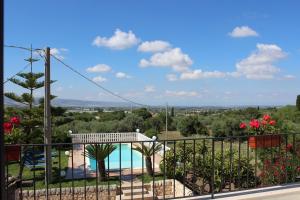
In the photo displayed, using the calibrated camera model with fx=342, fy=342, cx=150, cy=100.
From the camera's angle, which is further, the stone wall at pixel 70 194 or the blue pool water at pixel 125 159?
the blue pool water at pixel 125 159

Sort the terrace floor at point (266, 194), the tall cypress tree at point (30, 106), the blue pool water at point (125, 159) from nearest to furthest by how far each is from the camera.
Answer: the terrace floor at point (266, 194) < the tall cypress tree at point (30, 106) < the blue pool water at point (125, 159)

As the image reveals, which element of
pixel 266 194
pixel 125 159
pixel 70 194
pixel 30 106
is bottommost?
pixel 125 159

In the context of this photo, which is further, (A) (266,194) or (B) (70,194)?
(B) (70,194)

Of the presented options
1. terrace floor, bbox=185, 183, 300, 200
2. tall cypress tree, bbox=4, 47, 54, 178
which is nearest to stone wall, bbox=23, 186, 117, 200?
tall cypress tree, bbox=4, 47, 54, 178

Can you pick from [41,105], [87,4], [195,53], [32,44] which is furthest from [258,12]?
[195,53]

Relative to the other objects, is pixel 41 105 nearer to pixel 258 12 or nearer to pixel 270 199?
pixel 258 12

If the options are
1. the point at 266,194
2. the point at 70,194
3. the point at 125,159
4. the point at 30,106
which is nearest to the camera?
the point at 266,194

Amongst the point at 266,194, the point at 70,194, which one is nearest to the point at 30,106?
the point at 70,194

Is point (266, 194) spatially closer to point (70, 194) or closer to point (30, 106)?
point (70, 194)

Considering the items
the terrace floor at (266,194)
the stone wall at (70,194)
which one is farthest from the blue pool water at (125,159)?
the terrace floor at (266,194)

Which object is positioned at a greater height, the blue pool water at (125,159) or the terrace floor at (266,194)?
the terrace floor at (266,194)

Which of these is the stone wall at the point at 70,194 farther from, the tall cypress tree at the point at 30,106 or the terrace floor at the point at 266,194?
the terrace floor at the point at 266,194

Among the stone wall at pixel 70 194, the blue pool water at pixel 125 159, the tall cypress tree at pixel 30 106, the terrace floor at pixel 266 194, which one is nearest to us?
the terrace floor at pixel 266 194

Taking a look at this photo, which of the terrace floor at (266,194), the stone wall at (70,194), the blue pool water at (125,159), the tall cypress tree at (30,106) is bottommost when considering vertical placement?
the blue pool water at (125,159)
